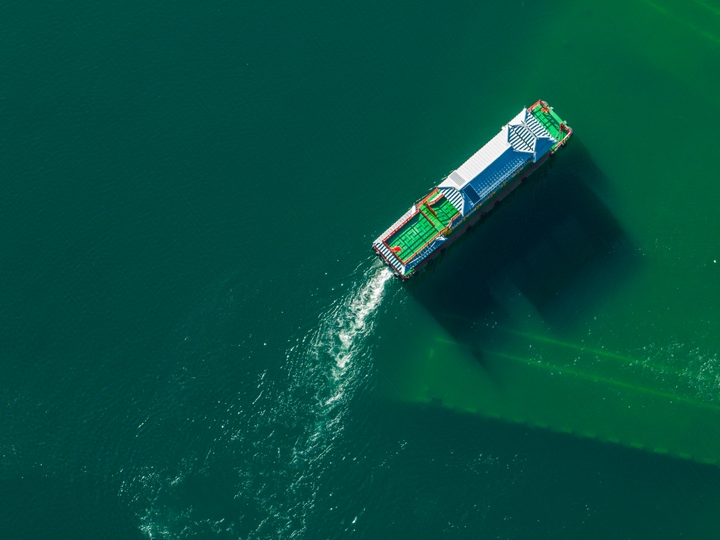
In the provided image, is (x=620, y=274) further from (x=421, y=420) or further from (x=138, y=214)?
(x=138, y=214)

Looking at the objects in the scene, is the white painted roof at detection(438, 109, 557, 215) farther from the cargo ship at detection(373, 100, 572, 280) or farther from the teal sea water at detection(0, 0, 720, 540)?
the teal sea water at detection(0, 0, 720, 540)

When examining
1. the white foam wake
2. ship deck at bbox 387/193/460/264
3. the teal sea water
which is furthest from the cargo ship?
the white foam wake

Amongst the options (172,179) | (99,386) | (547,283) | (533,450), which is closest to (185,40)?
(172,179)

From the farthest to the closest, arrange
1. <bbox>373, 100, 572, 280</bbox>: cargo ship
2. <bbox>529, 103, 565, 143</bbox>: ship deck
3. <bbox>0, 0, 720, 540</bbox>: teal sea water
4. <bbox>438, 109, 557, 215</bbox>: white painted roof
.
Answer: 1. <bbox>529, 103, 565, 143</bbox>: ship deck
2. <bbox>0, 0, 720, 540</bbox>: teal sea water
3. <bbox>373, 100, 572, 280</bbox>: cargo ship
4. <bbox>438, 109, 557, 215</bbox>: white painted roof

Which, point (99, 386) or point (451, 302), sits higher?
point (99, 386)

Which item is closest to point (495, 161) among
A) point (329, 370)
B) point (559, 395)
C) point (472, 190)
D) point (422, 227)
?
point (472, 190)

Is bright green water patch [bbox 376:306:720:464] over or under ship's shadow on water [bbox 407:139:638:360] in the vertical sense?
under
